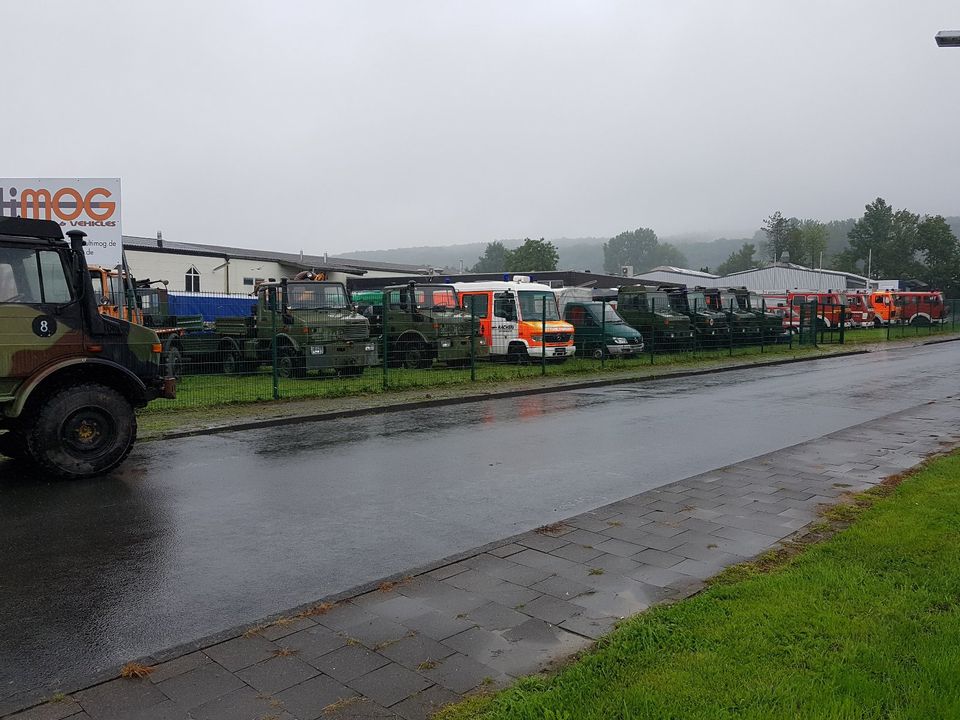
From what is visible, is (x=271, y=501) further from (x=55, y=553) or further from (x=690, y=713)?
(x=690, y=713)

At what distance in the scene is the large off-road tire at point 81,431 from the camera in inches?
312

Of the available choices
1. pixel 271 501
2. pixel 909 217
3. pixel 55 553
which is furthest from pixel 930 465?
pixel 909 217

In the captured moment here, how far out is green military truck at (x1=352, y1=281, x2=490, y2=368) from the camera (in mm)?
18844

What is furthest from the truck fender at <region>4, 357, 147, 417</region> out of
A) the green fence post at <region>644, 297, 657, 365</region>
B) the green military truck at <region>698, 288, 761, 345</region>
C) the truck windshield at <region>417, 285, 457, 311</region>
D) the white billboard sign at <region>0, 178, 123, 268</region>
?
the green military truck at <region>698, 288, 761, 345</region>

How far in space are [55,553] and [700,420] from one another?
950 cm

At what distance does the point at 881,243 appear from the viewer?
4766 inches

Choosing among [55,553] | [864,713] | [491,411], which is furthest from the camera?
[491,411]

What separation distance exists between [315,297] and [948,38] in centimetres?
1342

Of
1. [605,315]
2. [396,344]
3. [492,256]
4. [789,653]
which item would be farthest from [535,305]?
[492,256]

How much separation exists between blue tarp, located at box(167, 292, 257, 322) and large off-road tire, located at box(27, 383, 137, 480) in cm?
1906

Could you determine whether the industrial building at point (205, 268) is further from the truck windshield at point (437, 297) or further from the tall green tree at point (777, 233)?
the tall green tree at point (777, 233)

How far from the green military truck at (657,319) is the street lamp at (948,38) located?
14.7m

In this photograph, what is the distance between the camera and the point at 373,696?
3445 millimetres

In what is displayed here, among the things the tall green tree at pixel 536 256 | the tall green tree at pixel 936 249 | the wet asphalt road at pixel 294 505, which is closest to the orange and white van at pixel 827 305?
the wet asphalt road at pixel 294 505
